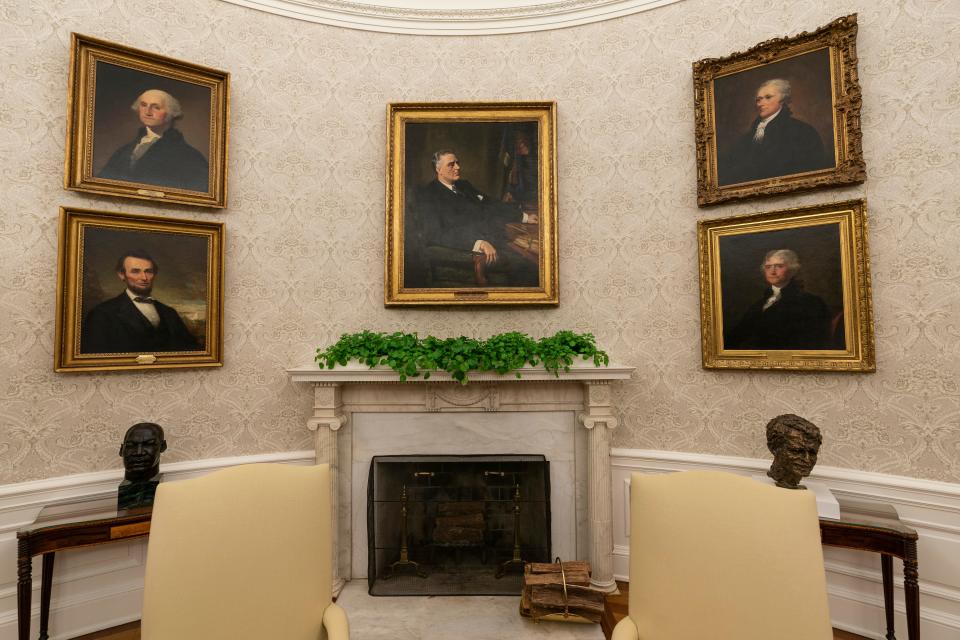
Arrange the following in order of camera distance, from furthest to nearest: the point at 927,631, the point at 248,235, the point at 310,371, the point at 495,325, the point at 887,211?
the point at 495,325 → the point at 248,235 → the point at 310,371 → the point at 887,211 → the point at 927,631

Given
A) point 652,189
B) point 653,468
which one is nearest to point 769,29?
point 652,189

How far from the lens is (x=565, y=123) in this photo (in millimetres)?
3689

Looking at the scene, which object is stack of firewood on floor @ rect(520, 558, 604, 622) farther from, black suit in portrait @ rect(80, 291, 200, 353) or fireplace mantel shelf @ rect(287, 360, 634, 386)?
black suit in portrait @ rect(80, 291, 200, 353)

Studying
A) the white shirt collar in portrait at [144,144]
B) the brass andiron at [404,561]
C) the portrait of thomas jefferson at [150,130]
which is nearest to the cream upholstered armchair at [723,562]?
the brass andiron at [404,561]

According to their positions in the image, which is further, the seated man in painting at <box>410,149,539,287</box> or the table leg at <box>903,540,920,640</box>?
the seated man in painting at <box>410,149,539,287</box>

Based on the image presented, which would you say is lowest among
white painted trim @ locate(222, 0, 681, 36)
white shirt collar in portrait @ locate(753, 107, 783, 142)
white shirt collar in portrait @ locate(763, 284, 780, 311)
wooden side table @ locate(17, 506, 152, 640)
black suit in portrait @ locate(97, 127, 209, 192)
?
wooden side table @ locate(17, 506, 152, 640)

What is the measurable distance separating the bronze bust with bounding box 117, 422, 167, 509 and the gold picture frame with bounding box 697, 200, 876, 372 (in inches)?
143

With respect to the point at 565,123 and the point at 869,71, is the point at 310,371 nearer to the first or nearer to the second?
the point at 565,123

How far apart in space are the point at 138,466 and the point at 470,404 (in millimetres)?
2055

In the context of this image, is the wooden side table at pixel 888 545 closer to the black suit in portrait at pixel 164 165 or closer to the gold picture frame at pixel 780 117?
the gold picture frame at pixel 780 117

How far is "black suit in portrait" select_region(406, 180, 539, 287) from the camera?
3609 millimetres

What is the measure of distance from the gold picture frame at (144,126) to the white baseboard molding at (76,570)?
1861 millimetres

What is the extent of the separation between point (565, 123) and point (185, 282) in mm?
3078

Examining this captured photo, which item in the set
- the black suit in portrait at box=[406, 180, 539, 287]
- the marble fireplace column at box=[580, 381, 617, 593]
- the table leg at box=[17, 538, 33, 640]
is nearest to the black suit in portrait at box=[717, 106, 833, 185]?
the black suit in portrait at box=[406, 180, 539, 287]
